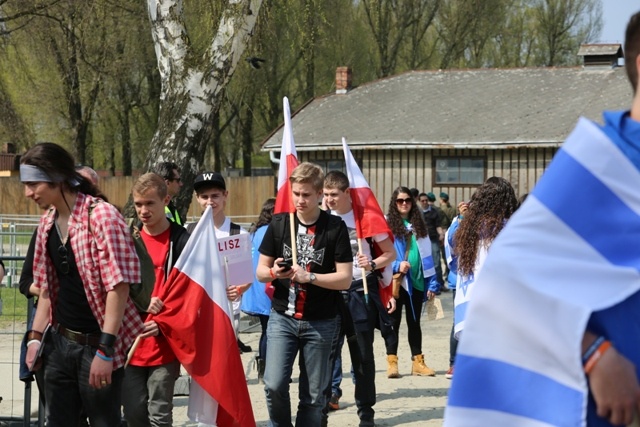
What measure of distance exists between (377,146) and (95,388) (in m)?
28.3

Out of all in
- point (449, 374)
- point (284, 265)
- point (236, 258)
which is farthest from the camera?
point (449, 374)

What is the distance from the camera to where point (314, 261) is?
683 centimetres

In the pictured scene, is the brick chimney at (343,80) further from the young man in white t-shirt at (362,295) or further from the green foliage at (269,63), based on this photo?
the young man in white t-shirt at (362,295)

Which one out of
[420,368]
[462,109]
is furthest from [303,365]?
[462,109]

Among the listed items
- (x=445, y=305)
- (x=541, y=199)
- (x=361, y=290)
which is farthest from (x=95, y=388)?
(x=445, y=305)

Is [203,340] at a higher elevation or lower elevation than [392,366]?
higher

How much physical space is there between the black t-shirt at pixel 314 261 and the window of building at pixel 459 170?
2604cm

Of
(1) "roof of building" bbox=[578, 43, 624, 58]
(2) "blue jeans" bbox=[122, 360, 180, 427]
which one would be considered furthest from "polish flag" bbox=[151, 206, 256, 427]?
(1) "roof of building" bbox=[578, 43, 624, 58]

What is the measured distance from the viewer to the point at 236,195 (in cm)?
3894

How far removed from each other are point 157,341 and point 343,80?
32.1 metres

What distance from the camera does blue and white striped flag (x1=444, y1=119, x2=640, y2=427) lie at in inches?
112

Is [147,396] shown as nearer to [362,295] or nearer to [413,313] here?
[362,295]

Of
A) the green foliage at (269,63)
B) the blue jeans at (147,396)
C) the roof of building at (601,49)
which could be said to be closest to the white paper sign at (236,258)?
the blue jeans at (147,396)

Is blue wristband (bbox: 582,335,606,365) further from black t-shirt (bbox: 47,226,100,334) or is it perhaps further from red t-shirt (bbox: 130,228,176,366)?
red t-shirt (bbox: 130,228,176,366)
